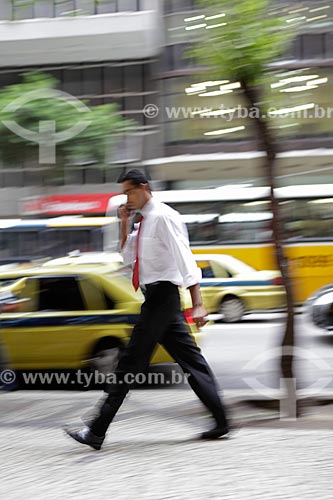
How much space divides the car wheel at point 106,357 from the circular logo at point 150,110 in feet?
66.3

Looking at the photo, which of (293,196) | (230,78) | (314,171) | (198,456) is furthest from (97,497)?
(314,171)

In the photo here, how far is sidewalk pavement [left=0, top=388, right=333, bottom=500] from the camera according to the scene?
482 cm

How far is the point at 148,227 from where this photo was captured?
232 inches

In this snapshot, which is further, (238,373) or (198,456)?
(238,373)

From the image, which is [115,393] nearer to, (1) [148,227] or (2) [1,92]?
(1) [148,227]

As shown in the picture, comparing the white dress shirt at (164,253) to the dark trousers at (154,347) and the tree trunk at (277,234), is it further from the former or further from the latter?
the tree trunk at (277,234)

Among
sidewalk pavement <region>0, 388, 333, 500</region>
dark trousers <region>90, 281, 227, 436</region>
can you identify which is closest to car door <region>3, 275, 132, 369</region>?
sidewalk pavement <region>0, 388, 333, 500</region>

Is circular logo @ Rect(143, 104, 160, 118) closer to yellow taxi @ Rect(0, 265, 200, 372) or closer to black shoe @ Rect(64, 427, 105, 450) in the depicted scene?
yellow taxi @ Rect(0, 265, 200, 372)

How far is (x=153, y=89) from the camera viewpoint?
29.6 meters

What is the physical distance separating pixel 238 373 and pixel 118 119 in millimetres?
3495

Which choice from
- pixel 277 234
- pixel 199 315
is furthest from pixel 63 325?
pixel 199 315

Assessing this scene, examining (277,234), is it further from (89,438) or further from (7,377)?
(7,377)

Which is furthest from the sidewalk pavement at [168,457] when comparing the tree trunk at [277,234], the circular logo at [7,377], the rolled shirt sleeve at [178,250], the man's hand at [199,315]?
the circular logo at [7,377]

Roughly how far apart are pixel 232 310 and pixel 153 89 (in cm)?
1205
